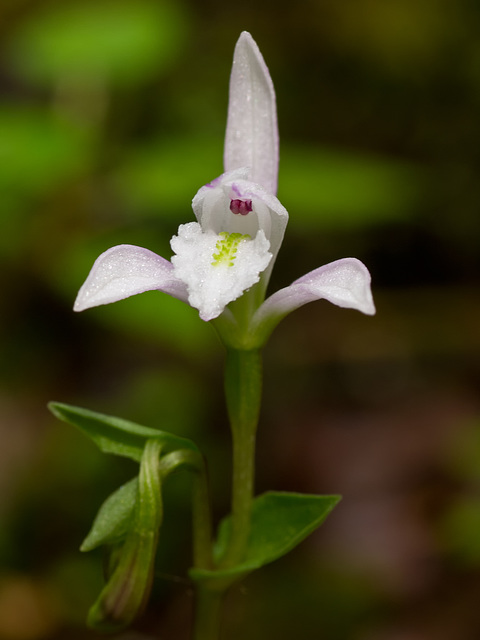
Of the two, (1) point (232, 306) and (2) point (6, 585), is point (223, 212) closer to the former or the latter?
(1) point (232, 306)

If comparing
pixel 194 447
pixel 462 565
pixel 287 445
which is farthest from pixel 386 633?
pixel 194 447

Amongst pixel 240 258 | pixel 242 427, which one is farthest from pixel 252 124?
pixel 242 427

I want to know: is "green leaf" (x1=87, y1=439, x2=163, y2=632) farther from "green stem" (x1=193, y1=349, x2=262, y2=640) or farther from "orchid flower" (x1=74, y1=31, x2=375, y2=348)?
"orchid flower" (x1=74, y1=31, x2=375, y2=348)

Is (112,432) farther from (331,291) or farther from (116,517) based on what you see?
(331,291)

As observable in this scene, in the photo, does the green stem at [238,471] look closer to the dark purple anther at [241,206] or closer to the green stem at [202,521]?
the green stem at [202,521]

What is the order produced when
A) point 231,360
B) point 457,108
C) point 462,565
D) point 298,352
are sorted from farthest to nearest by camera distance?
1. point 457,108
2. point 298,352
3. point 462,565
4. point 231,360

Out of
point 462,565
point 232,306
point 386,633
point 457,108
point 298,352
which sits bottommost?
point 386,633
